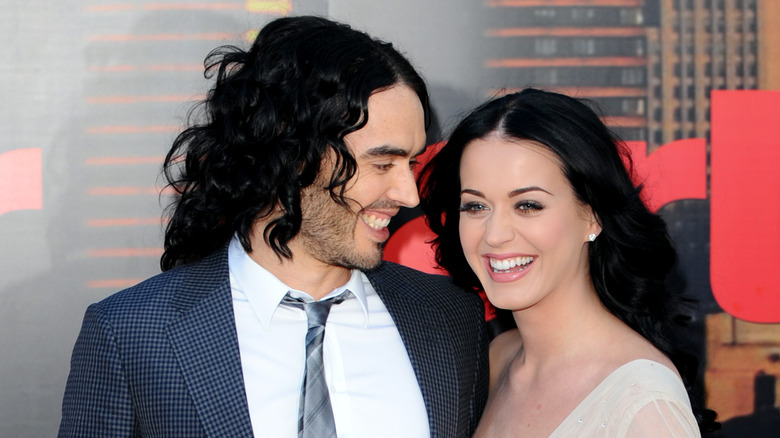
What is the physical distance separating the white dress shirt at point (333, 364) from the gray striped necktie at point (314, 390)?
0.06 ft

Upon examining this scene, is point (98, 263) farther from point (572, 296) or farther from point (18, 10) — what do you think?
point (572, 296)

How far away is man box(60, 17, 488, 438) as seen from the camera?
1.78 meters

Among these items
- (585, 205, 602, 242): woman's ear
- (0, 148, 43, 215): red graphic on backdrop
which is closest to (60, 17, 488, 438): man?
(585, 205, 602, 242): woman's ear

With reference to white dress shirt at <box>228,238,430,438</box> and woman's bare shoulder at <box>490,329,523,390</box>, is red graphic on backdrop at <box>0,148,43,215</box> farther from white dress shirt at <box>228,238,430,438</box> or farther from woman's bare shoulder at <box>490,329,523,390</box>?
woman's bare shoulder at <box>490,329,523,390</box>

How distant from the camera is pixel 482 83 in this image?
2650mm

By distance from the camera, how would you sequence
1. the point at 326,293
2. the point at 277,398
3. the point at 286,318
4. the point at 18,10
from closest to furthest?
1. the point at 277,398
2. the point at 286,318
3. the point at 326,293
4. the point at 18,10

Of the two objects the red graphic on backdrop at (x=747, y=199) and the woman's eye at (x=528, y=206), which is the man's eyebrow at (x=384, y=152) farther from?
the red graphic on backdrop at (x=747, y=199)

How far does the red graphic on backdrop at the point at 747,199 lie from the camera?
2646mm

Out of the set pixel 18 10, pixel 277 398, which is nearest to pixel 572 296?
pixel 277 398

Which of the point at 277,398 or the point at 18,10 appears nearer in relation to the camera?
the point at 277,398

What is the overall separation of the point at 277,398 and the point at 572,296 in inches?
→ 33.5

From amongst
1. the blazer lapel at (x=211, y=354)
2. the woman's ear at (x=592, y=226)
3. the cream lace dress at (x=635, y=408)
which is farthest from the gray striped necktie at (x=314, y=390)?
the woman's ear at (x=592, y=226)

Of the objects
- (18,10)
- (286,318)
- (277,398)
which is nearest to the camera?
(277,398)

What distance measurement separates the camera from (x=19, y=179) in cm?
257
